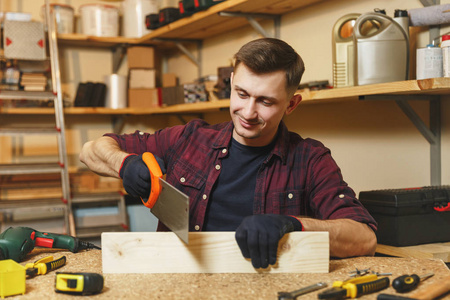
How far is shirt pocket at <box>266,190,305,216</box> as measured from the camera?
5.19ft

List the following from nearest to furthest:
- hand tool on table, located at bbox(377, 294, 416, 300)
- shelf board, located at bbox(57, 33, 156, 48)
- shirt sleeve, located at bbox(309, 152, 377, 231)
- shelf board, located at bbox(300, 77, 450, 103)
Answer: hand tool on table, located at bbox(377, 294, 416, 300)
shirt sleeve, located at bbox(309, 152, 377, 231)
shelf board, located at bbox(300, 77, 450, 103)
shelf board, located at bbox(57, 33, 156, 48)

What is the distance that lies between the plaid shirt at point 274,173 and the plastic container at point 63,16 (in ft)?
7.65

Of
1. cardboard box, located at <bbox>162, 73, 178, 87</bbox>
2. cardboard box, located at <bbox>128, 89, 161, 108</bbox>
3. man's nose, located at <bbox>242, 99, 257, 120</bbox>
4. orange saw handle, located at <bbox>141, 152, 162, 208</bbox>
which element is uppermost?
cardboard box, located at <bbox>162, 73, 178, 87</bbox>

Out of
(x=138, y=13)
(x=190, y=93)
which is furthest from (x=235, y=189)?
(x=138, y=13)

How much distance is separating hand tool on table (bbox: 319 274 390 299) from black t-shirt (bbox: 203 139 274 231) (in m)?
0.61

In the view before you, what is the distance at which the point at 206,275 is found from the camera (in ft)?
3.59

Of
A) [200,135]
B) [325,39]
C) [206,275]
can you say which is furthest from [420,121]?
[206,275]

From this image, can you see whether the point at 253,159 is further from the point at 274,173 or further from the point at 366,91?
the point at 366,91

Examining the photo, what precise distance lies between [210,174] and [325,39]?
138cm

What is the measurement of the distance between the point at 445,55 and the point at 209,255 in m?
1.24

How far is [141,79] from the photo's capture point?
3.87 m

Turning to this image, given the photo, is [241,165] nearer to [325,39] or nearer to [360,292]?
[360,292]

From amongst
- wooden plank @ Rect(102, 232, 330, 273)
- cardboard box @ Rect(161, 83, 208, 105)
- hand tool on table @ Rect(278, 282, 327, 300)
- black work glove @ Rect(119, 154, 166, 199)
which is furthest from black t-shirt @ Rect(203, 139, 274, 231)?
cardboard box @ Rect(161, 83, 208, 105)

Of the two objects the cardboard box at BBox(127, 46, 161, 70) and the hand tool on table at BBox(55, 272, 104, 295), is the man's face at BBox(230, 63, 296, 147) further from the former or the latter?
the cardboard box at BBox(127, 46, 161, 70)
